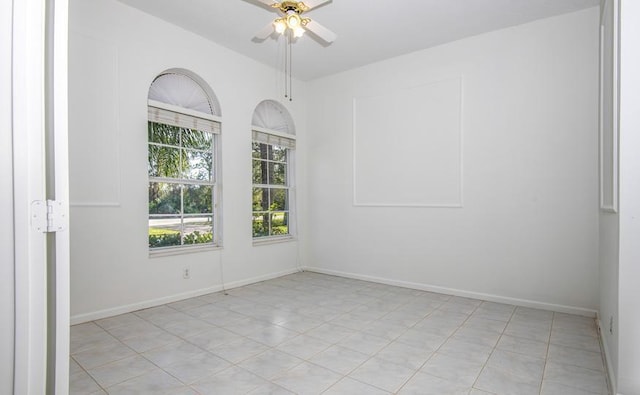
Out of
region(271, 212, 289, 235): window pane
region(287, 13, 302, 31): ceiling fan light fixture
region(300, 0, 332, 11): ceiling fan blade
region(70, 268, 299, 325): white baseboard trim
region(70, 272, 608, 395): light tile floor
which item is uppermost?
region(300, 0, 332, 11): ceiling fan blade

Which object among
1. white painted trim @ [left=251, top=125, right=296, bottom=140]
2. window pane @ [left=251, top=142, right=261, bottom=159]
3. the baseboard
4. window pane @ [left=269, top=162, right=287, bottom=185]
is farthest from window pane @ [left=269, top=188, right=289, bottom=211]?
the baseboard

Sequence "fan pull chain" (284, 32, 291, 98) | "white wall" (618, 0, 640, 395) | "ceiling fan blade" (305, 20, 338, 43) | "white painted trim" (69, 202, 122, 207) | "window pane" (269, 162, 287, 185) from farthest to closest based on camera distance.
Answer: "window pane" (269, 162, 287, 185)
"fan pull chain" (284, 32, 291, 98)
"white painted trim" (69, 202, 122, 207)
"ceiling fan blade" (305, 20, 338, 43)
"white wall" (618, 0, 640, 395)

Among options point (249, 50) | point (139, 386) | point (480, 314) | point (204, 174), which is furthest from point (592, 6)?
point (139, 386)

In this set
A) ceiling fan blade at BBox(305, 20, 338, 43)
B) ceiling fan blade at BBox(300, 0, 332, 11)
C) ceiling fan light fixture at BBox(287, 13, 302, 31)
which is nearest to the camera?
ceiling fan blade at BBox(300, 0, 332, 11)

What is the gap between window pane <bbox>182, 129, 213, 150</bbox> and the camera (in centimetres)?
403

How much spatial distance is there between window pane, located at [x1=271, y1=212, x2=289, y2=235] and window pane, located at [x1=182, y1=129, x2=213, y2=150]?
1499 mm

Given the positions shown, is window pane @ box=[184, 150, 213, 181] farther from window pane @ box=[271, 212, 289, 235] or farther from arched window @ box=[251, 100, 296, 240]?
window pane @ box=[271, 212, 289, 235]

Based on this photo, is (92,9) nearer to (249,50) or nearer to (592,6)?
(249,50)

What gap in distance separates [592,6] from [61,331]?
4.80m

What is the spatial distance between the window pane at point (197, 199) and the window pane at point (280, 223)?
114cm

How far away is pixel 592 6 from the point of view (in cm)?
331

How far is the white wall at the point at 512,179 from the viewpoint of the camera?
3.39 m

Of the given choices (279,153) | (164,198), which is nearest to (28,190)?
(164,198)

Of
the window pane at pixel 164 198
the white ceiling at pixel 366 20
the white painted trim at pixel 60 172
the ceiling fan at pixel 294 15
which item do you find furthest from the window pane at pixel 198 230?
the white painted trim at pixel 60 172
